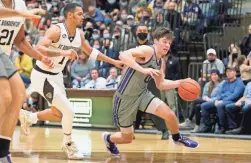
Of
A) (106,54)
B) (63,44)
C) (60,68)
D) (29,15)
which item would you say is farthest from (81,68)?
(29,15)

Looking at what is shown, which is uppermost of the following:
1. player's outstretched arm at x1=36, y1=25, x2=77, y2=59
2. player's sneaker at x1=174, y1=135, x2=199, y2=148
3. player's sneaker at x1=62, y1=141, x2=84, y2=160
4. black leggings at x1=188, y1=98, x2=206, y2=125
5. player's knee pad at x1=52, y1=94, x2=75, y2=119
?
player's outstretched arm at x1=36, y1=25, x2=77, y2=59

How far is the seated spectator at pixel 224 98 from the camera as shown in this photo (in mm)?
12039

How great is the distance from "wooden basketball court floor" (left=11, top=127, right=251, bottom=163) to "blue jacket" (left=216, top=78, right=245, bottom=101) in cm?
114

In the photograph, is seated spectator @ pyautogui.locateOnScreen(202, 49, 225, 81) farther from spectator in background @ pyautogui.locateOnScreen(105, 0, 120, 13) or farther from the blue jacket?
spectator in background @ pyautogui.locateOnScreen(105, 0, 120, 13)

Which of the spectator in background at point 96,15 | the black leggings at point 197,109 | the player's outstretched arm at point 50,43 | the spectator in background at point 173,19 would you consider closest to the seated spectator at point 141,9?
the spectator in background at point 173,19

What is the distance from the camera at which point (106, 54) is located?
16094mm

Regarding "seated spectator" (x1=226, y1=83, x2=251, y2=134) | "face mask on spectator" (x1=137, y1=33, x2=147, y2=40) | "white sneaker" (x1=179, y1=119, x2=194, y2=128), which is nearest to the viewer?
"face mask on spectator" (x1=137, y1=33, x2=147, y2=40)

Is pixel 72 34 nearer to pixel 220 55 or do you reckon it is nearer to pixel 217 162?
pixel 217 162

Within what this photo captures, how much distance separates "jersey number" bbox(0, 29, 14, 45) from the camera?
20.8 ft

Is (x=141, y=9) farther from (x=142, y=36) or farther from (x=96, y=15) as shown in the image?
(x=142, y=36)

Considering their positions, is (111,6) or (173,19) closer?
(173,19)

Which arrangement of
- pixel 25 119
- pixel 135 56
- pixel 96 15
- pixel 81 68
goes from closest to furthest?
pixel 135 56, pixel 25 119, pixel 81 68, pixel 96 15

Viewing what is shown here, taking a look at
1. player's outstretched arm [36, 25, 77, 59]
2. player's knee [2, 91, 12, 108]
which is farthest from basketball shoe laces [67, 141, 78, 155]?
player's knee [2, 91, 12, 108]

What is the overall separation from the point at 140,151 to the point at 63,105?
5.10 ft
